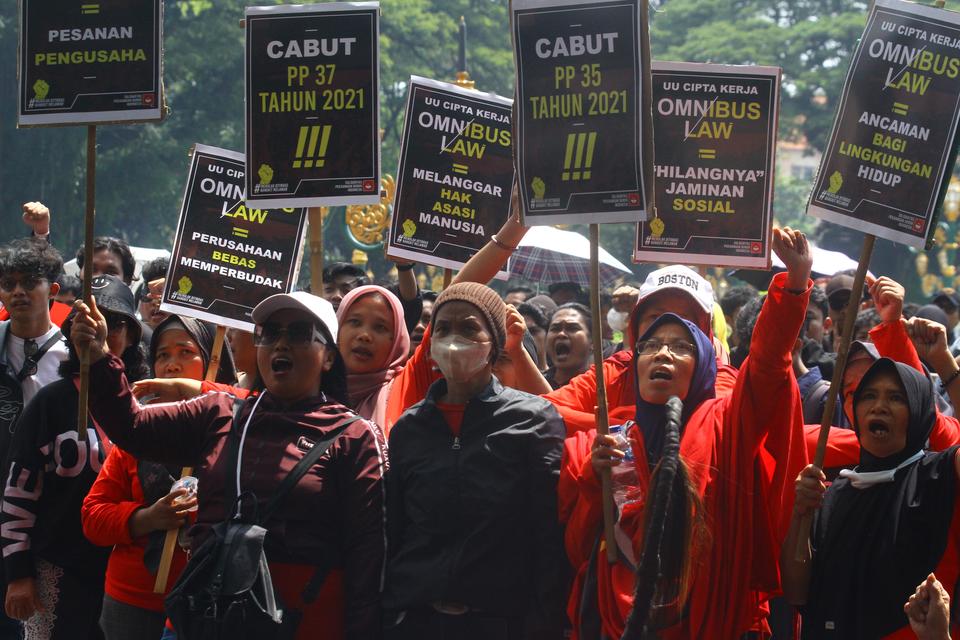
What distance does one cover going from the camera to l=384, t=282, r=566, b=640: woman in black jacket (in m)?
4.14

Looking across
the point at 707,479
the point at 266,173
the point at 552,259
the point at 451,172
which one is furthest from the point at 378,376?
the point at 552,259

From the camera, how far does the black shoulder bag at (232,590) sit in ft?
12.9

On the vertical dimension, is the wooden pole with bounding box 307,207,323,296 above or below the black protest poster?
below

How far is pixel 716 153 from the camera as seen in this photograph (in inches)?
228

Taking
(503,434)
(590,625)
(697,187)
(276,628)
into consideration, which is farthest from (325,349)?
(697,187)

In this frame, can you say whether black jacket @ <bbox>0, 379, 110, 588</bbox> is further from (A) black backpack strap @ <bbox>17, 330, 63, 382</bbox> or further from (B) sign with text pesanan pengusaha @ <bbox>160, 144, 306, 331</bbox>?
(B) sign with text pesanan pengusaha @ <bbox>160, 144, 306, 331</bbox>

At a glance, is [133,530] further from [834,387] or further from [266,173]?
[834,387]

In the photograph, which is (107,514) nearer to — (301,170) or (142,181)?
(301,170)

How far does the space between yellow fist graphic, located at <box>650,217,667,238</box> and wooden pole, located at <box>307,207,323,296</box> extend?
1447 mm

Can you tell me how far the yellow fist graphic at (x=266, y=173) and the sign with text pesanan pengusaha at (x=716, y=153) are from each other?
157 centimetres

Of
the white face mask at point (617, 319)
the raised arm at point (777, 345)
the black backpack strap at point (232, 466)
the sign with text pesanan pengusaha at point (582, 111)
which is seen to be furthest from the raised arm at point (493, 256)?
the white face mask at point (617, 319)

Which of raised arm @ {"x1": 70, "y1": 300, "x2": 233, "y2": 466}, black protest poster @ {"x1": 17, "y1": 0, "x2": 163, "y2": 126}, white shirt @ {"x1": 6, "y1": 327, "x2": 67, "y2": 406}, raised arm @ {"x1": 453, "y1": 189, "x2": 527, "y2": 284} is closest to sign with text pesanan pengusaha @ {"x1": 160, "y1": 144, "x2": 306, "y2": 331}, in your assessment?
white shirt @ {"x1": 6, "y1": 327, "x2": 67, "y2": 406}

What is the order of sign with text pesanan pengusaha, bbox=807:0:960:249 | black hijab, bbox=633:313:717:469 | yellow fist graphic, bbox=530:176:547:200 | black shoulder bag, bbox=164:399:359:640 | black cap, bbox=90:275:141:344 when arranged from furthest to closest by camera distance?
black cap, bbox=90:275:141:344 → sign with text pesanan pengusaha, bbox=807:0:960:249 → yellow fist graphic, bbox=530:176:547:200 → black hijab, bbox=633:313:717:469 → black shoulder bag, bbox=164:399:359:640

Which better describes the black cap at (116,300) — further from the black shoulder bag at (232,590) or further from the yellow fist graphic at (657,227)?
the yellow fist graphic at (657,227)
